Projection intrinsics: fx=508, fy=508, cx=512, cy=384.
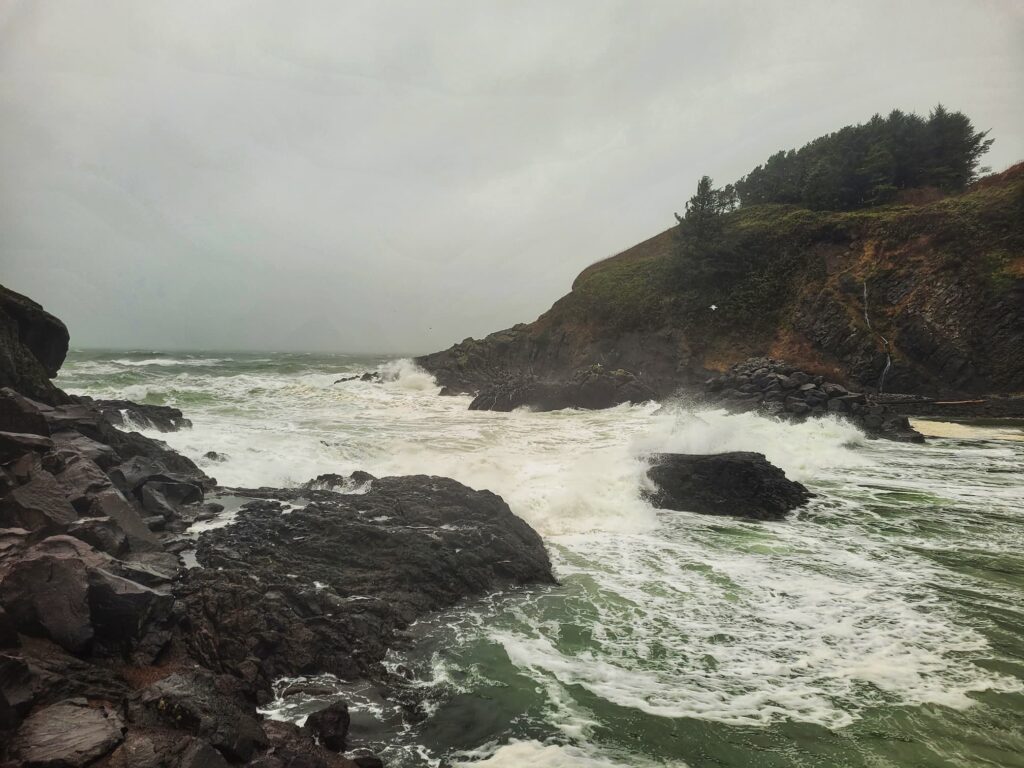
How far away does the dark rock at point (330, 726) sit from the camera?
4531mm

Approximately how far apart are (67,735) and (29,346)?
13.1 m

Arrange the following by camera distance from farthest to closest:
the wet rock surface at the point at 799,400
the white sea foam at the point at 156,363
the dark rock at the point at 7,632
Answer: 1. the white sea foam at the point at 156,363
2. the wet rock surface at the point at 799,400
3. the dark rock at the point at 7,632

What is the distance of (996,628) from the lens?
710 centimetres

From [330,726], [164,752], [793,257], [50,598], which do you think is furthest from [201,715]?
[793,257]

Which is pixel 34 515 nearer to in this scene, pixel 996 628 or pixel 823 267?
pixel 996 628

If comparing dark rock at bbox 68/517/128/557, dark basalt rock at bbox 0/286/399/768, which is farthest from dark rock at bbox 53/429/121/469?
dark rock at bbox 68/517/128/557

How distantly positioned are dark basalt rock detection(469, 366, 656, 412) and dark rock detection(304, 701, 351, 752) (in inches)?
1160

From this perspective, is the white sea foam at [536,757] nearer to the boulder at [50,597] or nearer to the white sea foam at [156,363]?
the boulder at [50,597]

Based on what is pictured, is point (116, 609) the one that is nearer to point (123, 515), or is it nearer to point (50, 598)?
point (50, 598)

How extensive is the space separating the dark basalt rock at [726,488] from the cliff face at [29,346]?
14656mm

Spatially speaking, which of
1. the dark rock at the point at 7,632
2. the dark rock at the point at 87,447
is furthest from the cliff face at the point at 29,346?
the dark rock at the point at 7,632

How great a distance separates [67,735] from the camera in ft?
11.6

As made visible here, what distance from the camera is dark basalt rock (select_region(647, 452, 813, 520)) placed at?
42.6ft

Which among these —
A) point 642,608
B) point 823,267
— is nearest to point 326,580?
point 642,608
